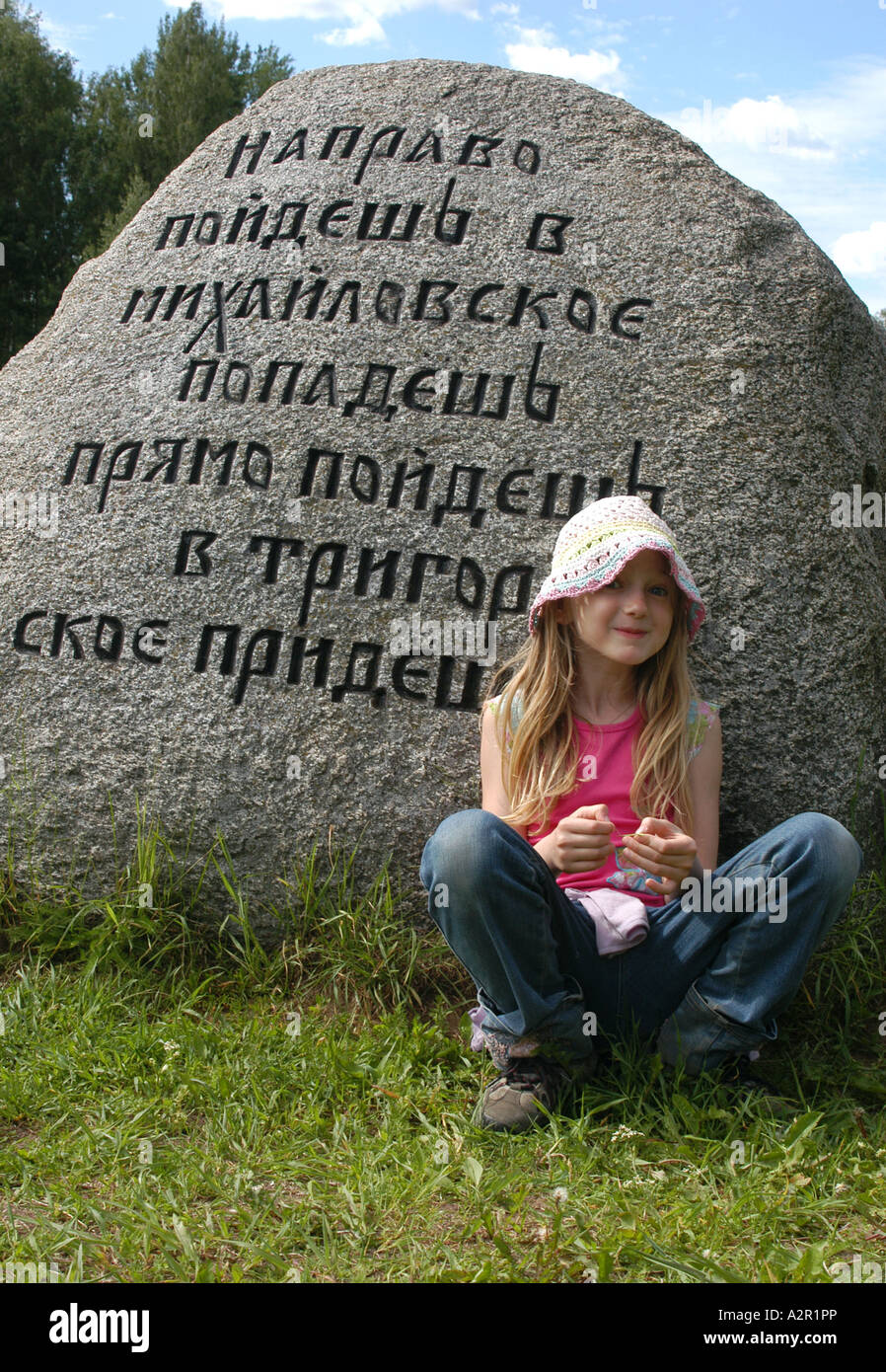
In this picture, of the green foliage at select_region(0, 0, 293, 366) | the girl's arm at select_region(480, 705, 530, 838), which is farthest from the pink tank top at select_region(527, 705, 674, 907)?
the green foliage at select_region(0, 0, 293, 366)

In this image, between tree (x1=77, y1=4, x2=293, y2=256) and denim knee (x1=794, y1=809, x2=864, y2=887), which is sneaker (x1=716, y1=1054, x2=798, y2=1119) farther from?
tree (x1=77, y1=4, x2=293, y2=256)

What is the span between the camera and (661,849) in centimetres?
237

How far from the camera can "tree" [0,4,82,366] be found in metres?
16.7

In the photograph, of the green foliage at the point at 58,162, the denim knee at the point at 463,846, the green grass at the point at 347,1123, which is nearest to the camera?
the green grass at the point at 347,1123

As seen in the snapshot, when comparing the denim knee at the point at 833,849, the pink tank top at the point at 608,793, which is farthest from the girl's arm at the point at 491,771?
the denim knee at the point at 833,849

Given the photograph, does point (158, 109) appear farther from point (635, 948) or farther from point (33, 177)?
point (635, 948)

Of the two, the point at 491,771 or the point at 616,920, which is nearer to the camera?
the point at 616,920

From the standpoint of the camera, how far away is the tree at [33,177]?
16.7 metres

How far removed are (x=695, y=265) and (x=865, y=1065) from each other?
2.28 metres

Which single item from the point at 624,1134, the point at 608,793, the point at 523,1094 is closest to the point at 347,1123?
the point at 523,1094

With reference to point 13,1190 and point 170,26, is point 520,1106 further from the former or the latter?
point 170,26

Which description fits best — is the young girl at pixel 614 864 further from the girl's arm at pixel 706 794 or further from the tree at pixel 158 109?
the tree at pixel 158 109

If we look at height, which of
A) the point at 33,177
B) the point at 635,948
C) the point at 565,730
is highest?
the point at 33,177

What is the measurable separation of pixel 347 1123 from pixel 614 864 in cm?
82
